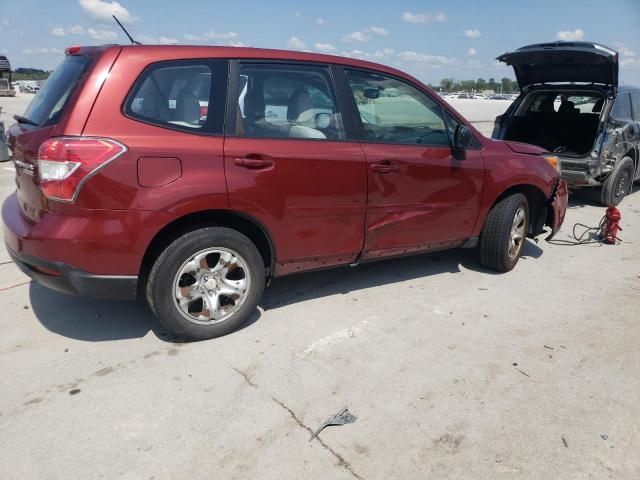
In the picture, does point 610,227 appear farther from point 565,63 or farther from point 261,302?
point 261,302

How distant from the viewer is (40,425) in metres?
2.50

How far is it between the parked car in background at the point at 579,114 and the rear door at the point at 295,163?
15.2 feet

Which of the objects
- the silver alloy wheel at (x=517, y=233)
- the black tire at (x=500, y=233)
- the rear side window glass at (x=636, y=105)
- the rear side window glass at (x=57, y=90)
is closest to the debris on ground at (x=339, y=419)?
the rear side window glass at (x=57, y=90)

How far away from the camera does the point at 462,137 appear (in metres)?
4.15

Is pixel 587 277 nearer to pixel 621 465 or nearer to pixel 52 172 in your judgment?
pixel 621 465

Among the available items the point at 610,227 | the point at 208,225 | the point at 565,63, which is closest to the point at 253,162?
the point at 208,225

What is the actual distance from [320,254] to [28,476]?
2176mm

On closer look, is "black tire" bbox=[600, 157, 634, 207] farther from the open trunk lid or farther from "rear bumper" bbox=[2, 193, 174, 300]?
the open trunk lid

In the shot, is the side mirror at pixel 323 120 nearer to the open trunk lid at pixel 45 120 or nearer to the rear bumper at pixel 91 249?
the rear bumper at pixel 91 249

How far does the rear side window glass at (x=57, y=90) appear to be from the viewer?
9.69 feet

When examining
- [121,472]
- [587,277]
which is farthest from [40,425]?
[587,277]

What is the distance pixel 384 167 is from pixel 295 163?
754 mm

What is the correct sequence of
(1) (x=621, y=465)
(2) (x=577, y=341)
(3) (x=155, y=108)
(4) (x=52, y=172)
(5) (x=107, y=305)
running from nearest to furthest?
(1) (x=621, y=465)
(4) (x=52, y=172)
(3) (x=155, y=108)
(2) (x=577, y=341)
(5) (x=107, y=305)

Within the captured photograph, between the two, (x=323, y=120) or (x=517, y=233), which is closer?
(x=323, y=120)
